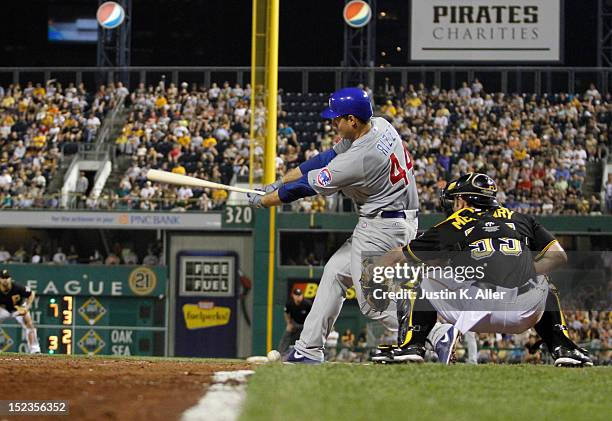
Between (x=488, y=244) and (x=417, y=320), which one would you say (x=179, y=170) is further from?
(x=488, y=244)

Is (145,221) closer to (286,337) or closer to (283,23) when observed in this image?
(286,337)

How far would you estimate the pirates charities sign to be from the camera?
2841 cm

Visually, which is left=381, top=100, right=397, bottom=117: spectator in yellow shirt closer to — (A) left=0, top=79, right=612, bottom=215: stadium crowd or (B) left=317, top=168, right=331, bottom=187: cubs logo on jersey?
(A) left=0, top=79, right=612, bottom=215: stadium crowd

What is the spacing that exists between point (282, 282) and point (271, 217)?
2195 mm

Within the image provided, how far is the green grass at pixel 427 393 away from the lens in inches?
197

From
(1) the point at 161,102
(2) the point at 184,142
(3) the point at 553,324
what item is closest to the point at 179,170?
(2) the point at 184,142

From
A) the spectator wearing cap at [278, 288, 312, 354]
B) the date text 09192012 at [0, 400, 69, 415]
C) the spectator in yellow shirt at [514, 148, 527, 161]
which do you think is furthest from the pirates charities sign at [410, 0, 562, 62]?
the date text 09192012 at [0, 400, 69, 415]

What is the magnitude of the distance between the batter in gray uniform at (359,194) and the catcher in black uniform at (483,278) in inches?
9.2

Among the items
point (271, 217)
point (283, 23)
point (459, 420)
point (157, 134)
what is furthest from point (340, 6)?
point (459, 420)

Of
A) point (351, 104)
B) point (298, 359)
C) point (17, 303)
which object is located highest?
point (351, 104)

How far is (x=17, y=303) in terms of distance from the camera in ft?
59.5

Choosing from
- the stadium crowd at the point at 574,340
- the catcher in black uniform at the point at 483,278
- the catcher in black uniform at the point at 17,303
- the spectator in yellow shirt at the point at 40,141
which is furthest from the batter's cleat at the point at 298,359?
the spectator in yellow shirt at the point at 40,141

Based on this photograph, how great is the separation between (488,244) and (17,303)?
41.2ft

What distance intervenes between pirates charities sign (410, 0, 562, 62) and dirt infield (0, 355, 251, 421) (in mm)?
21978
